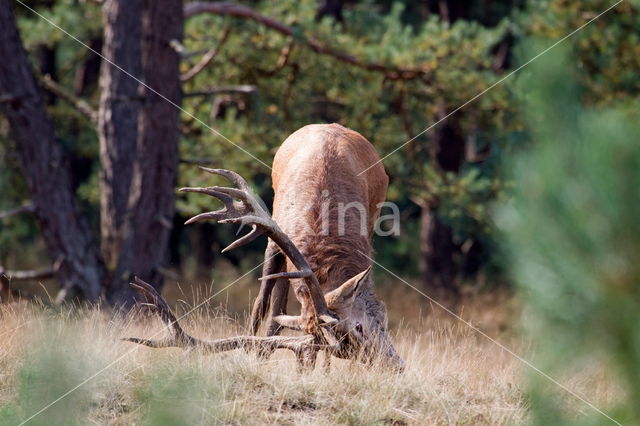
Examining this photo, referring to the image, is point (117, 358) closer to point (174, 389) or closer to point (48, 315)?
point (48, 315)

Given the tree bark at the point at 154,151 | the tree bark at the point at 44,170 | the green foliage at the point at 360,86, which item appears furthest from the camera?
the green foliage at the point at 360,86

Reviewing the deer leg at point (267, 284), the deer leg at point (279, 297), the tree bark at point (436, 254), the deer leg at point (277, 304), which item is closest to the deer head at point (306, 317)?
the deer leg at point (277, 304)

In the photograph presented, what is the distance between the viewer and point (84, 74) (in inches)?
666

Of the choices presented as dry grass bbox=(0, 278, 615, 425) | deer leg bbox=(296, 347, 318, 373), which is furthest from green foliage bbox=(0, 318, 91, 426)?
deer leg bbox=(296, 347, 318, 373)

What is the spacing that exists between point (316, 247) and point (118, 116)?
5.20m

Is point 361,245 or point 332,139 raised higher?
point 332,139

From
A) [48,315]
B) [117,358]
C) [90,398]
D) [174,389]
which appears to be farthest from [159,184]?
[174,389]

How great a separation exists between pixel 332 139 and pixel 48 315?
263 centimetres

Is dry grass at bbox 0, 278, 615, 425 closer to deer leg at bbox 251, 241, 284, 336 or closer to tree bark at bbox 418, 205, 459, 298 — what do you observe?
deer leg at bbox 251, 241, 284, 336

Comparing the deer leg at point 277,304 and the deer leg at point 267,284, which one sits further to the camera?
the deer leg at point 267,284

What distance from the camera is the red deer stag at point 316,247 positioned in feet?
18.2

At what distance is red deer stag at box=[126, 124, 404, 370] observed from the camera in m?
5.54

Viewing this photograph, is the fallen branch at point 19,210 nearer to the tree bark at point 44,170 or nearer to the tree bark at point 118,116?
the tree bark at point 44,170

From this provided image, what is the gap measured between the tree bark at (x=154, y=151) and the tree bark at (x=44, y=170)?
45 centimetres
